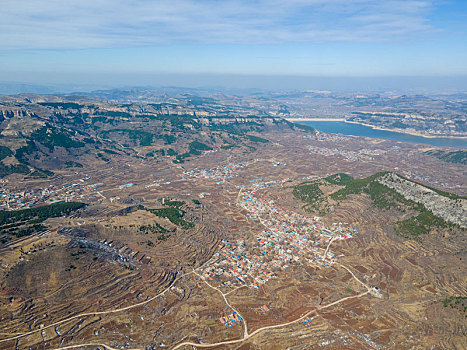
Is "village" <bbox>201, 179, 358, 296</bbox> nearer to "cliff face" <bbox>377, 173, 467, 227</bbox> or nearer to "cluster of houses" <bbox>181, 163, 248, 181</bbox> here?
"cliff face" <bbox>377, 173, 467, 227</bbox>

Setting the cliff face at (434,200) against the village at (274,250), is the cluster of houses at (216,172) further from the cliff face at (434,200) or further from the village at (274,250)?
the cliff face at (434,200)

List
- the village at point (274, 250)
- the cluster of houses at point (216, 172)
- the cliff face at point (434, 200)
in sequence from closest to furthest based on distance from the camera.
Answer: the village at point (274, 250) < the cliff face at point (434, 200) < the cluster of houses at point (216, 172)

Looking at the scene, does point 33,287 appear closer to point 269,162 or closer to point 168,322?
point 168,322

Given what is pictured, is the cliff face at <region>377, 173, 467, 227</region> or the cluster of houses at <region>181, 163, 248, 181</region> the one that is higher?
the cliff face at <region>377, 173, 467, 227</region>

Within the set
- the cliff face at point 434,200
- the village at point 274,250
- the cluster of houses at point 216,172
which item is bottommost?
the village at point 274,250

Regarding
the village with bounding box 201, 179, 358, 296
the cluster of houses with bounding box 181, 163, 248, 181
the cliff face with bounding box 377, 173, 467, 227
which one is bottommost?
the village with bounding box 201, 179, 358, 296

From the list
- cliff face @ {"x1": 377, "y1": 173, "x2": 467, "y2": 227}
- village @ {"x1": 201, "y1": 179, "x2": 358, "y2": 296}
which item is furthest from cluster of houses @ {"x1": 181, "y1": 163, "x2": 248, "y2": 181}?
cliff face @ {"x1": 377, "y1": 173, "x2": 467, "y2": 227}

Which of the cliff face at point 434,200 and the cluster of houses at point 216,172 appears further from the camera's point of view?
the cluster of houses at point 216,172

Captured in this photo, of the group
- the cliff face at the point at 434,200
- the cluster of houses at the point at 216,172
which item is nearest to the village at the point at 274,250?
the cliff face at the point at 434,200
